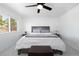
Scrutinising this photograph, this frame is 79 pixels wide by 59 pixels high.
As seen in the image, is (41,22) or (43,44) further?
(41,22)

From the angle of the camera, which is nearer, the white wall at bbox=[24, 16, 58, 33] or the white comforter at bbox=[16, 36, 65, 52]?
the white comforter at bbox=[16, 36, 65, 52]

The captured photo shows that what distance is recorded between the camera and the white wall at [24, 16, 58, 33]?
5.44 metres

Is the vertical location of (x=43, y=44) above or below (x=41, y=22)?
below

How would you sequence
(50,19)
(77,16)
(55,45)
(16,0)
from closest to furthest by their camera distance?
1. (16,0)
2. (55,45)
3. (77,16)
4. (50,19)

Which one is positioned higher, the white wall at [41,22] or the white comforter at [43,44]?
the white wall at [41,22]

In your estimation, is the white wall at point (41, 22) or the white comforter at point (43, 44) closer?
the white comforter at point (43, 44)

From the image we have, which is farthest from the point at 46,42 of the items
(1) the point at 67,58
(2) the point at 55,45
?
(1) the point at 67,58

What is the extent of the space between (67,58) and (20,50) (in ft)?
7.71

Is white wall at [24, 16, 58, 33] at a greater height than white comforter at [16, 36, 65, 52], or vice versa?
white wall at [24, 16, 58, 33]

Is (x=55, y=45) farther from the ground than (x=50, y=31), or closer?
closer

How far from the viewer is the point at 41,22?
5449 mm

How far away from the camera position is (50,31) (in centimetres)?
547

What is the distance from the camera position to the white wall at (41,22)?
17.8ft

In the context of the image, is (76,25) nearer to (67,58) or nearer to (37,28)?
(37,28)
